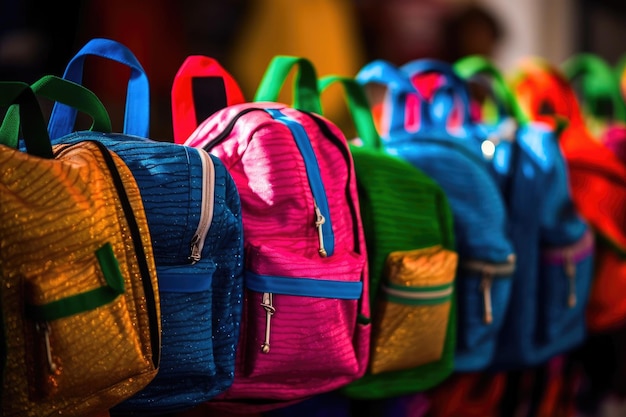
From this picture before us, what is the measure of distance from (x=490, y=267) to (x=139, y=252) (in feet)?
1.55

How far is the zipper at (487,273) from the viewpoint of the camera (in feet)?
3.23

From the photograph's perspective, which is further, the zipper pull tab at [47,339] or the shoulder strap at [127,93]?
the shoulder strap at [127,93]

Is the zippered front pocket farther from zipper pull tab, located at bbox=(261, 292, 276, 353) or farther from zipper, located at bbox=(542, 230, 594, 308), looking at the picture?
zipper pull tab, located at bbox=(261, 292, 276, 353)

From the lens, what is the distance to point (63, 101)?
0.73 meters

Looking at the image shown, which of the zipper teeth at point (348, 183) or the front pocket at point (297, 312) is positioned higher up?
the zipper teeth at point (348, 183)

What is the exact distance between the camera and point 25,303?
1.96 ft

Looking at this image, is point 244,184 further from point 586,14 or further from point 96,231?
point 586,14

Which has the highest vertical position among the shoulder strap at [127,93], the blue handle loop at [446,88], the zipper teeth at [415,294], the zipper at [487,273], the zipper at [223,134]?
the shoulder strap at [127,93]

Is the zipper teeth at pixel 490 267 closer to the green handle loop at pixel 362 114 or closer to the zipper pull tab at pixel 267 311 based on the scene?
the green handle loop at pixel 362 114

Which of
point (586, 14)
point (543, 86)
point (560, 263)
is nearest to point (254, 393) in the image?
point (560, 263)

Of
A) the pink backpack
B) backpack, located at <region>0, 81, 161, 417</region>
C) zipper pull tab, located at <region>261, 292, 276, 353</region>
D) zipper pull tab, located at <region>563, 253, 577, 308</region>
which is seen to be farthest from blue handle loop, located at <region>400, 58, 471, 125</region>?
backpack, located at <region>0, 81, 161, 417</region>

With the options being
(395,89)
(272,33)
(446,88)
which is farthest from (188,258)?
(272,33)

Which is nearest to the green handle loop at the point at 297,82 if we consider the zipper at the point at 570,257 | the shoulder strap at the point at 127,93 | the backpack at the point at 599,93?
the shoulder strap at the point at 127,93

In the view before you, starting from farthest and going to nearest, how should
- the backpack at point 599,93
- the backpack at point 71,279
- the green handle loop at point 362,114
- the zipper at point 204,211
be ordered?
1. the backpack at point 599,93
2. the green handle loop at point 362,114
3. the zipper at point 204,211
4. the backpack at point 71,279
